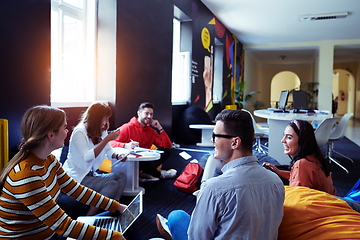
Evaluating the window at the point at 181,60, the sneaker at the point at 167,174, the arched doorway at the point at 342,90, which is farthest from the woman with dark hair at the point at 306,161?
the arched doorway at the point at 342,90

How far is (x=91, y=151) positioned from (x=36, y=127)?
3.53 feet

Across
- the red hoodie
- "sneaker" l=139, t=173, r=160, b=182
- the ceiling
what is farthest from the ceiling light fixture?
"sneaker" l=139, t=173, r=160, b=182

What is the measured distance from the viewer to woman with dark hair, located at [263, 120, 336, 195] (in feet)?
6.24

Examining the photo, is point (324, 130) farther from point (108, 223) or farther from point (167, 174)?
point (108, 223)

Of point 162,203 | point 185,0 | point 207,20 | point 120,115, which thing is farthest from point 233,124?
point 207,20

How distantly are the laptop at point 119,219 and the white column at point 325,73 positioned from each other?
452 inches

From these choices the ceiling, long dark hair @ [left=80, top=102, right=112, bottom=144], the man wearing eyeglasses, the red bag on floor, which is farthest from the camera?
the ceiling

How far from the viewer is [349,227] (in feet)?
4.13

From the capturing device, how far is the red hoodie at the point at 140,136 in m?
3.64

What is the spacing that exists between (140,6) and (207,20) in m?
3.75

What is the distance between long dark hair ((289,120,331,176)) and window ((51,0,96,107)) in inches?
102

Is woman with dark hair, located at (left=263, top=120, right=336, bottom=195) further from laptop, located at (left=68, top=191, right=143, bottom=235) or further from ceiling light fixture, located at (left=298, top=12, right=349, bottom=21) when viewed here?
ceiling light fixture, located at (left=298, top=12, right=349, bottom=21)

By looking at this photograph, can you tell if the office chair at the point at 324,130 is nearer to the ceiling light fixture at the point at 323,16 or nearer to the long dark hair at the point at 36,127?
the long dark hair at the point at 36,127

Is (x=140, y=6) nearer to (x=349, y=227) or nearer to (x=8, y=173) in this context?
(x=8, y=173)
